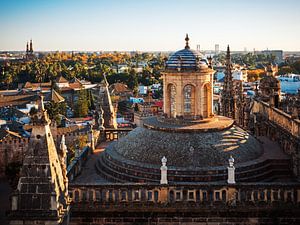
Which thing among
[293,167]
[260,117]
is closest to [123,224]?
[293,167]

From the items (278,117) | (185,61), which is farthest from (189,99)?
(278,117)

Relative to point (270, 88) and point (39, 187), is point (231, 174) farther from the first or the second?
point (270, 88)

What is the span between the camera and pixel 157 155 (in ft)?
61.8

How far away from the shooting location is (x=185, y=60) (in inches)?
814

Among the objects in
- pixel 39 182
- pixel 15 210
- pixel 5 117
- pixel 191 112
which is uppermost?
pixel 191 112

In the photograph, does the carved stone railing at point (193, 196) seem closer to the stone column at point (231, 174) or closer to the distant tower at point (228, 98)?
the stone column at point (231, 174)

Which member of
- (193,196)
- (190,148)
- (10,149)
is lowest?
(10,149)

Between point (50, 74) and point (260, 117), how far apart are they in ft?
523

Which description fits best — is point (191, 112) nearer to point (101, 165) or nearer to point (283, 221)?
point (101, 165)

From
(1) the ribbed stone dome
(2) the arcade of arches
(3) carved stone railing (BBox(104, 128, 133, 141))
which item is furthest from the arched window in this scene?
(3) carved stone railing (BBox(104, 128, 133, 141))

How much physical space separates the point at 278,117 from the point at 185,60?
6.57m

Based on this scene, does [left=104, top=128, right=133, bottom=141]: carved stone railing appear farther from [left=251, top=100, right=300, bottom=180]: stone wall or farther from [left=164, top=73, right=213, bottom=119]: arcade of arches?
[left=251, top=100, right=300, bottom=180]: stone wall

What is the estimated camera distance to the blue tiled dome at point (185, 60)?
20562 mm

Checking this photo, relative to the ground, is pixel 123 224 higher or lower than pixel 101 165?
lower
